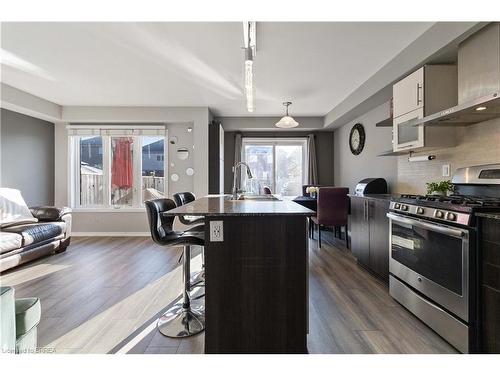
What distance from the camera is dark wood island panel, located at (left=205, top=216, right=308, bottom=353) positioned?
5.16 feet

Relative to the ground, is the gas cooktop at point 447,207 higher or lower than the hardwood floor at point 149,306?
higher

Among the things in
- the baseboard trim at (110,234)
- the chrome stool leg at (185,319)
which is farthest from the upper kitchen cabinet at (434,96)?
the baseboard trim at (110,234)

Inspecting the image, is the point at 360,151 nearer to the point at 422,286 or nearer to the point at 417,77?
the point at 417,77

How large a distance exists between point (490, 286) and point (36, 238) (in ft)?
15.3

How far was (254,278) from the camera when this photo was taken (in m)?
1.58

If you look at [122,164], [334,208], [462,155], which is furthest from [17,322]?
[122,164]

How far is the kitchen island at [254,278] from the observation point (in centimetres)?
157

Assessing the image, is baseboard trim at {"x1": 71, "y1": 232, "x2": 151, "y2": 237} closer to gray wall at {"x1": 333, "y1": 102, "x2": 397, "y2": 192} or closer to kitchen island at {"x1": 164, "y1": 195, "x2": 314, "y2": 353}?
kitchen island at {"x1": 164, "y1": 195, "x2": 314, "y2": 353}

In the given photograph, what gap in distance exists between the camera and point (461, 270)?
1.69 meters

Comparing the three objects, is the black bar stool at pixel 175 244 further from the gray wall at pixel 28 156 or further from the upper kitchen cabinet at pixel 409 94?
the gray wall at pixel 28 156

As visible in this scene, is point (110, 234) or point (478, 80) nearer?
point (478, 80)

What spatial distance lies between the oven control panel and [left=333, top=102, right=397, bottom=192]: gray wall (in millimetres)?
1521

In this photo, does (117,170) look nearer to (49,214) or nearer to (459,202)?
(49,214)
